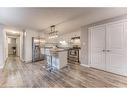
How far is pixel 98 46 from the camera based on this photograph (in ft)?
16.4

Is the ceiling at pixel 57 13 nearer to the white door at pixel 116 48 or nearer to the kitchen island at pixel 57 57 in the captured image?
the white door at pixel 116 48

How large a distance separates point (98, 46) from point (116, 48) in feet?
3.02

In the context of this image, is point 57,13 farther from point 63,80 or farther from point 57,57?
point 57,57

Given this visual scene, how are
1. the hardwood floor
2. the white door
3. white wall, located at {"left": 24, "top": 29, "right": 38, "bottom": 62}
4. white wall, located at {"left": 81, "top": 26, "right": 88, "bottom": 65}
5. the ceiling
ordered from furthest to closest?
1. white wall, located at {"left": 24, "top": 29, "right": 38, "bottom": 62}
2. white wall, located at {"left": 81, "top": 26, "right": 88, "bottom": 65}
3. the white door
4. the ceiling
5. the hardwood floor

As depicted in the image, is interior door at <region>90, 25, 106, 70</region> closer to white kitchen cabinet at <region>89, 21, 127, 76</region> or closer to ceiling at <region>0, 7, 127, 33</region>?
white kitchen cabinet at <region>89, 21, 127, 76</region>

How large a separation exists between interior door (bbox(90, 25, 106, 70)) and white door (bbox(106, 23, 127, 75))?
0.26m

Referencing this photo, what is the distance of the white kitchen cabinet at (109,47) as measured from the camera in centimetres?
396

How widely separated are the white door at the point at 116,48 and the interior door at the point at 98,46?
0.26 meters

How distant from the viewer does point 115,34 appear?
420cm

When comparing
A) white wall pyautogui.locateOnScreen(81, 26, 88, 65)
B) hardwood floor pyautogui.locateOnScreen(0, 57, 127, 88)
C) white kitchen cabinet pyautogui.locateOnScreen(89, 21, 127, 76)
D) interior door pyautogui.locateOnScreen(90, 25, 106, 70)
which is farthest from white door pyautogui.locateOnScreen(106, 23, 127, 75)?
white wall pyautogui.locateOnScreen(81, 26, 88, 65)

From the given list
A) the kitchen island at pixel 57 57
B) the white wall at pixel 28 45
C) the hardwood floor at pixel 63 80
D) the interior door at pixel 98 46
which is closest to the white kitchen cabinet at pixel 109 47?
the interior door at pixel 98 46

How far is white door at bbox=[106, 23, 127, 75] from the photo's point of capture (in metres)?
3.92
